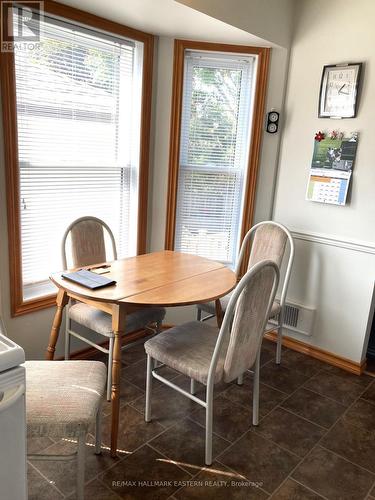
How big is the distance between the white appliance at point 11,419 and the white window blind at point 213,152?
2.12 meters

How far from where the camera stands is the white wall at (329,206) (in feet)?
8.51

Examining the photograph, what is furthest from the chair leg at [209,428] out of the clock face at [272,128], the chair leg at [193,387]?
the clock face at [272,128]

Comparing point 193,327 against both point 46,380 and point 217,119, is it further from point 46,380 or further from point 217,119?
point 217,119

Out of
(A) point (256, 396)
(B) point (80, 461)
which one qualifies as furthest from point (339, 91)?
(B) point (80, 461)

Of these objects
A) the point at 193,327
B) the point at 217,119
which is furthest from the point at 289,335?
the point at 217,119

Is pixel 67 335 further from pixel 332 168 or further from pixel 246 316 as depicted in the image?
pixel 332 168

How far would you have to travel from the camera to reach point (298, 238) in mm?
3002

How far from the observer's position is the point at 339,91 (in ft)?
8.71

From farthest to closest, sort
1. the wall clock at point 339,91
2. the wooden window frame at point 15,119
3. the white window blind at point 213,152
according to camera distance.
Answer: the white window blind at point 213,152, the wall clock at point 339,91, the wooden window frame at point 15,119

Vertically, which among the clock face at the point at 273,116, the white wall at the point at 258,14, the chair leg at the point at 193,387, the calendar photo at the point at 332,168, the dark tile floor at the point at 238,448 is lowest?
the dark tile floor at the point at 238,448

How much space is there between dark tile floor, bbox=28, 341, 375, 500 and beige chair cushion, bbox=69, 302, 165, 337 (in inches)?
16.4

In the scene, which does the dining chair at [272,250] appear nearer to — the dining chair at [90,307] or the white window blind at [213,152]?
the white window blind at [213,152]

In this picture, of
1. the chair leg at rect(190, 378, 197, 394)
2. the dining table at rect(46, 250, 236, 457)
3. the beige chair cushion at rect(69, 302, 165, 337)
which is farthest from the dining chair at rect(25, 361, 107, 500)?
the chair leg at rect(190, 378, 197, 394)

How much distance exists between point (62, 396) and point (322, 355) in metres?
2.04
